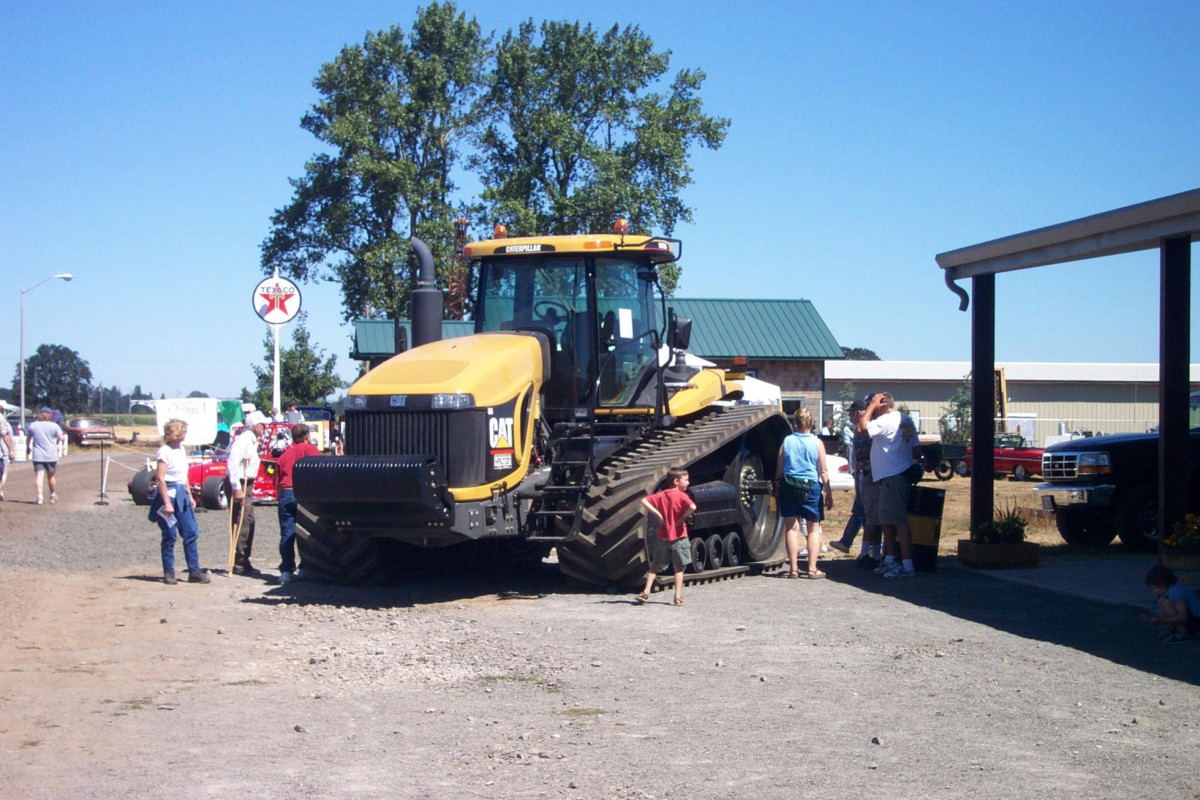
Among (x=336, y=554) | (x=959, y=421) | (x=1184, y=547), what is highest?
(x=959, y=421)

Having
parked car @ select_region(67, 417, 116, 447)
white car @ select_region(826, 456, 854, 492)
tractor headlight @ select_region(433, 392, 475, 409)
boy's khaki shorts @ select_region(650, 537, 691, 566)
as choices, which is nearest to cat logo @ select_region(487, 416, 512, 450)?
tractor headlight @ select_region(433, 392, 475, 409)

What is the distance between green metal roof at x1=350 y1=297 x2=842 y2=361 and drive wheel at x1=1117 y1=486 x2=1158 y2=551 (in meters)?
20.5

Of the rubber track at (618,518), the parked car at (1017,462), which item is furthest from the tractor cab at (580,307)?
the parked car at (1017,462)

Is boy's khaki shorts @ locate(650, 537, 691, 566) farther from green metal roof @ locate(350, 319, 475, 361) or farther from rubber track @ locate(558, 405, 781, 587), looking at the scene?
green metal roof @ locate(350, 319, 475, 361)

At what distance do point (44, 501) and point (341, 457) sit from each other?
14446mm

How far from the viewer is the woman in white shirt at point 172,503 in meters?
12.0

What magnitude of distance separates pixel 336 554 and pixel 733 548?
4166 mm

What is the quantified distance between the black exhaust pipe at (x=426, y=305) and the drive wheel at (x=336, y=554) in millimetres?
2100

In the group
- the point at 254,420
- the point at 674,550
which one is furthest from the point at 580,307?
the point at 254,420

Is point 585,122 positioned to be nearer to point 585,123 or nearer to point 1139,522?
point 585,123

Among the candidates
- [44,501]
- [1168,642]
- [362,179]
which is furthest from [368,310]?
[1168,642]

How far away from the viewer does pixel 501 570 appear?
13062 millimetres

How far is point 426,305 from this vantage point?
1216cm

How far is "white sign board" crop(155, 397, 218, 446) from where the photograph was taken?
28.3 m
